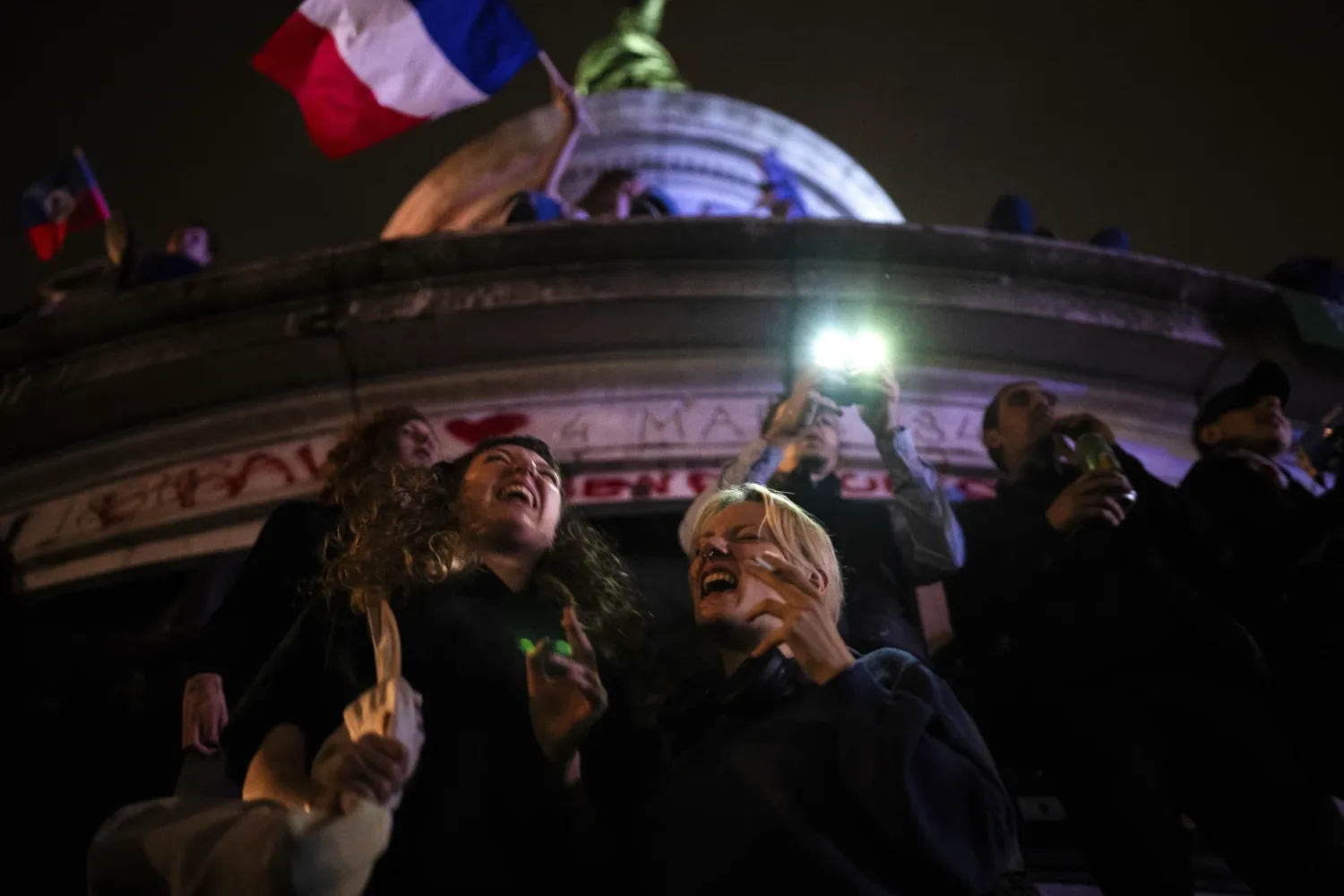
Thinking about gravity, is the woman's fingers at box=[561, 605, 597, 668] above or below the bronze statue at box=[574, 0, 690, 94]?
below

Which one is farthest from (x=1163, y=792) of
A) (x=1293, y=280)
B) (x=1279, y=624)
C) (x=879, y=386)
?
(x=1293, y=280)

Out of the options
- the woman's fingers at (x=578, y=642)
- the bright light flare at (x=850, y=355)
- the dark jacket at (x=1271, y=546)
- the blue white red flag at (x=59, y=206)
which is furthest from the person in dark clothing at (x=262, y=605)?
the blue white red flag at (x=59, y=206)

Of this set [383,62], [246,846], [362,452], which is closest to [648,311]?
[362,452]

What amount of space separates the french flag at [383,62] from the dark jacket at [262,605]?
4.87m

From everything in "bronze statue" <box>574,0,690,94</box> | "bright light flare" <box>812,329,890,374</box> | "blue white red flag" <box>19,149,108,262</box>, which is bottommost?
"bright light flare" <box>812,329,890,374</box>

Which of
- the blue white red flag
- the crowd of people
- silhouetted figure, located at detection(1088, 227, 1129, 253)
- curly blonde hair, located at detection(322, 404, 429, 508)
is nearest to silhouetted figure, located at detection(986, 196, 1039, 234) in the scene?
silhouetted figure, located at detection(1088, 227, 1129, 253)

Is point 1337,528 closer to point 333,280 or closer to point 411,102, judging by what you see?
point 333,280

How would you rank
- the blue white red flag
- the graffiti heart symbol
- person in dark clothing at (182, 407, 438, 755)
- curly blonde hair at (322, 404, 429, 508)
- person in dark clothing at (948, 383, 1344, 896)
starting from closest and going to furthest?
person in dark clothing at (948, 383, 1344, 896) → person in dark clothing at (182, 407, 438, 755) → curly blonde hair at (322, 404, 429, 508) → the graffiti heart symbol → the blue white red flag

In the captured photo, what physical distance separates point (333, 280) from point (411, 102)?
6.87 feet

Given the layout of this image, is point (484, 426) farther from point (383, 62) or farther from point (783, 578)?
point (783, 578)

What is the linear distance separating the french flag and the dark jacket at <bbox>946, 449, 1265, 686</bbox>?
5.62 m

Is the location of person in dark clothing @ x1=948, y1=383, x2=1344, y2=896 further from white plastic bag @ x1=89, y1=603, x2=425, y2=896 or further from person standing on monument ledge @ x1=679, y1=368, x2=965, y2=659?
white plastic bag @ x1=89, y1=603, x2=425, y2=896

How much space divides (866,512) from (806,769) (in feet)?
7.62

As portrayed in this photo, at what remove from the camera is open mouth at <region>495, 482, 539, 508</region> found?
312 cm
